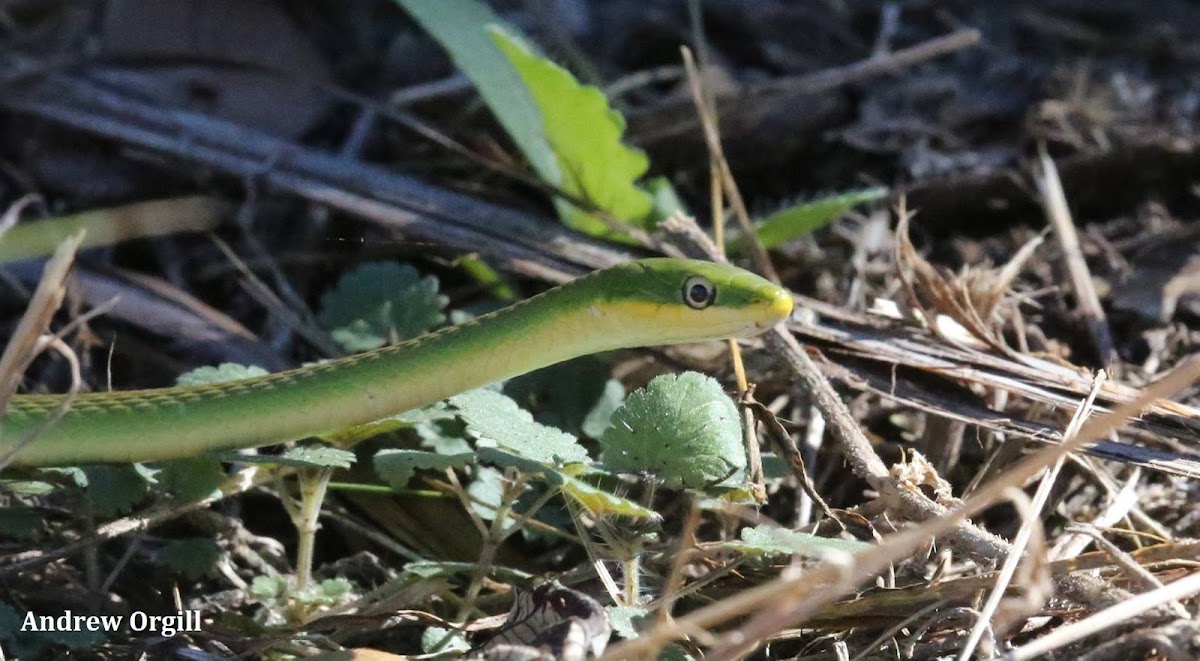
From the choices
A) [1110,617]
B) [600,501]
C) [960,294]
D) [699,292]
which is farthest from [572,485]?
[960,294]

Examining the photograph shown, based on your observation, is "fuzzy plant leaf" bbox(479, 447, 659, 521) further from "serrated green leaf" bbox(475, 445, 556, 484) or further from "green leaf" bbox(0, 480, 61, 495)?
"green leaf" bbox(0, 480, 61, 495)

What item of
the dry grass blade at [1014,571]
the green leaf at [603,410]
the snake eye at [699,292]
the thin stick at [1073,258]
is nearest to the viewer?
the dry grass blade at [1014,571]

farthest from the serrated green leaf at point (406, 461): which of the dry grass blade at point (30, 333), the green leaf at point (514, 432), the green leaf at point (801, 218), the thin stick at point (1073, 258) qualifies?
the thin stick at point (1073, 258)

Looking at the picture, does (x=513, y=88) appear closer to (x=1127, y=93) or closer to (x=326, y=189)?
(x=326, y=189)

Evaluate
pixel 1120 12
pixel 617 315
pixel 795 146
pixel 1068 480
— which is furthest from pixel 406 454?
pixel 1120 12

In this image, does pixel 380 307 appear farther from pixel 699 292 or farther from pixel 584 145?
pixel 699 292

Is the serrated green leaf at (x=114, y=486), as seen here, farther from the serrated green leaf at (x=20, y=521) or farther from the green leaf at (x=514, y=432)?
the green leaf at (x=514, y=432)

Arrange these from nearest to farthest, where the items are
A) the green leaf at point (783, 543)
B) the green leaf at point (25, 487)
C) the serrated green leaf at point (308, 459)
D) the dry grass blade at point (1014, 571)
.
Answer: the dry grass blade at point (1014, 571) < the green leaf at point (783, 543) < the serrated green leaf at point (308, 459) < the green leaf at point (25, 487)
